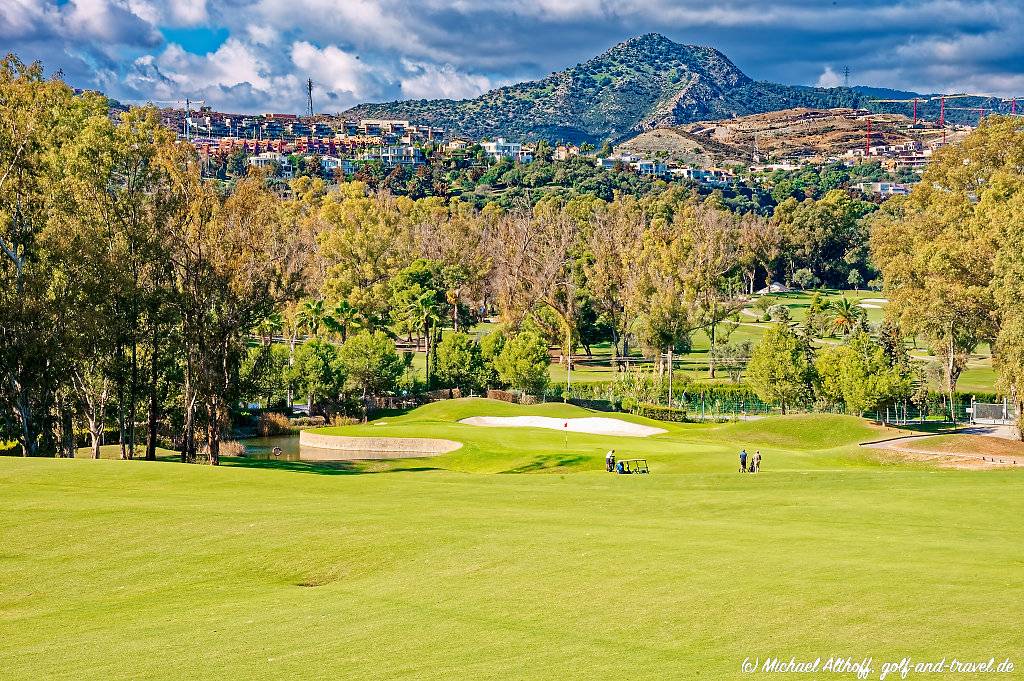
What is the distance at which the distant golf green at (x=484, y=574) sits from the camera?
14.4 metres

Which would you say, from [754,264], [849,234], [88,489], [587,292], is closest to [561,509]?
[88,489]

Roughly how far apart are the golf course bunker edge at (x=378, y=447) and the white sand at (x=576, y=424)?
27.3 ft

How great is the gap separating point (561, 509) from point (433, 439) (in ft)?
96.2

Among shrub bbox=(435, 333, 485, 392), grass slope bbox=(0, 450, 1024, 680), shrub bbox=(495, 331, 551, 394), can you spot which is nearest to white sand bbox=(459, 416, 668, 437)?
shrub bbox=(495, 331, 551, 394)

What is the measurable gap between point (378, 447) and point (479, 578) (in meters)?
40.7

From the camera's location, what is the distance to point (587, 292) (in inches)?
4540

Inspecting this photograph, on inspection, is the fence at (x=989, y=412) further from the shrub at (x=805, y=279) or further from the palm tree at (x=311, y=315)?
the shrub at (x=805, y=279)

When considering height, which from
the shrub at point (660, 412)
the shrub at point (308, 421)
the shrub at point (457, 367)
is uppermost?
the shrub at point (457, 367)

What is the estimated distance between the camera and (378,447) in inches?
2334

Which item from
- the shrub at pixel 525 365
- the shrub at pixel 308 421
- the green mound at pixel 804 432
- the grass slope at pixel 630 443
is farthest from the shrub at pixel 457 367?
the green mound at pixel 804 432

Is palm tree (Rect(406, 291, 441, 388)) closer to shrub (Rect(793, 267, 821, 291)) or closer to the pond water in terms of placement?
the pond water

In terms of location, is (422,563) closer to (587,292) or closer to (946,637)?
(946,637)

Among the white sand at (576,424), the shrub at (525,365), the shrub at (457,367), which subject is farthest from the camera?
the shrub at (457,367)

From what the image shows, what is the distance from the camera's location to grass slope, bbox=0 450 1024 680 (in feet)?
47.3
